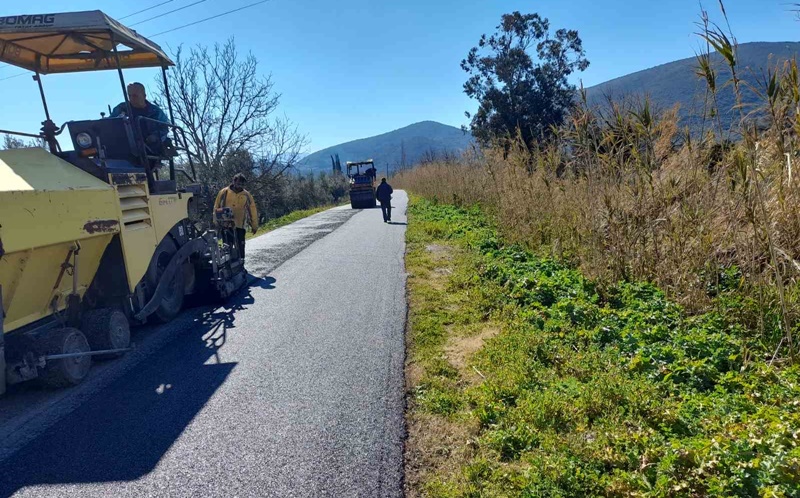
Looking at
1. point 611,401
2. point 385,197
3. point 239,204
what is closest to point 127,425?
point 611,401

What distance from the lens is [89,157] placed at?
4809 millimetres

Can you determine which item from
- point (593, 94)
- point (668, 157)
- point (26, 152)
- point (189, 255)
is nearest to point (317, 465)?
point (26, 152)

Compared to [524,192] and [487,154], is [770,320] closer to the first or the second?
[524,192]

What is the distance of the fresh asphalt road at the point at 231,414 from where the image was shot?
2.80 metres

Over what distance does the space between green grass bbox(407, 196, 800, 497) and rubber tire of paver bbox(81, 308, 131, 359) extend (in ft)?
9.23

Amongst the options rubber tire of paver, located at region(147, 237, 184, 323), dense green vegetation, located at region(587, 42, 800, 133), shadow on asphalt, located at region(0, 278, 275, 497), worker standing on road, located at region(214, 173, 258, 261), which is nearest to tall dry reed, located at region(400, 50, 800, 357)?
dense green vegetation, located at region(587, 42, 800, 133)

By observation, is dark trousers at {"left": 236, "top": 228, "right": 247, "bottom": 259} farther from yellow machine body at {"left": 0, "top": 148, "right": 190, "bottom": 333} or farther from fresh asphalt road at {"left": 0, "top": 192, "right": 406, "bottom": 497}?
yellow machine body at {"left": 0, "top": 148, "right": 190, "bottom": 333}

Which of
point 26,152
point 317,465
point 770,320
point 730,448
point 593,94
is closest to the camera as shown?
point 730,448

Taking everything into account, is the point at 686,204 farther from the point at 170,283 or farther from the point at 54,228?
the point at 170,283

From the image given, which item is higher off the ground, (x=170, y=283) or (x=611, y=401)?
(x=170, y=283)

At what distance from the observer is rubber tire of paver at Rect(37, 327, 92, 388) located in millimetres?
3939

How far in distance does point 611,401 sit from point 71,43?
675 cm

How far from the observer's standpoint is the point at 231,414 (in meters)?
3.55

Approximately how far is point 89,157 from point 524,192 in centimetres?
670
